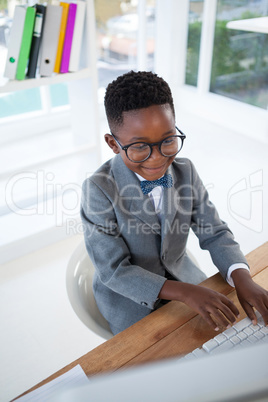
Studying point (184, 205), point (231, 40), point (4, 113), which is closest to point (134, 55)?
point (231, 40)

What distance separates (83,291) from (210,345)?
0.56 metres

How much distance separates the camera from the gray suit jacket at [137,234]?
1077 mm

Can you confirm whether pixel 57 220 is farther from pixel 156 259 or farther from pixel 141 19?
pixel 141 19

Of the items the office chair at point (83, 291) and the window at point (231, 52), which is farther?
the window at point (231, 52)

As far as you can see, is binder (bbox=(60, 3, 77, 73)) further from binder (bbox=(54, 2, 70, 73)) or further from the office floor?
the office floor

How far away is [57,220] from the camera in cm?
248

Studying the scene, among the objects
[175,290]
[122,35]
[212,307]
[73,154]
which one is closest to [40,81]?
[73,154]

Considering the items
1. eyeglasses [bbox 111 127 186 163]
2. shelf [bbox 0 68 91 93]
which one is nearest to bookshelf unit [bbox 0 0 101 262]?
shelf [bbox 0 68 91 93]

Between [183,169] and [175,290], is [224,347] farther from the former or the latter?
[183,169]

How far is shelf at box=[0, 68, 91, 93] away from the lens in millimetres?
1862

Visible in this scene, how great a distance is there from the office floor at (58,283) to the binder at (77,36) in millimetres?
1142

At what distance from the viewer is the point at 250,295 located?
95 centimetres

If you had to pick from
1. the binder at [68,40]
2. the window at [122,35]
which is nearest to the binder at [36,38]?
the binder at [68,40]

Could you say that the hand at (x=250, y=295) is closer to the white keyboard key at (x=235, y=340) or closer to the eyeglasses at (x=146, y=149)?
the white keyboard key at (x=235, y=340)
